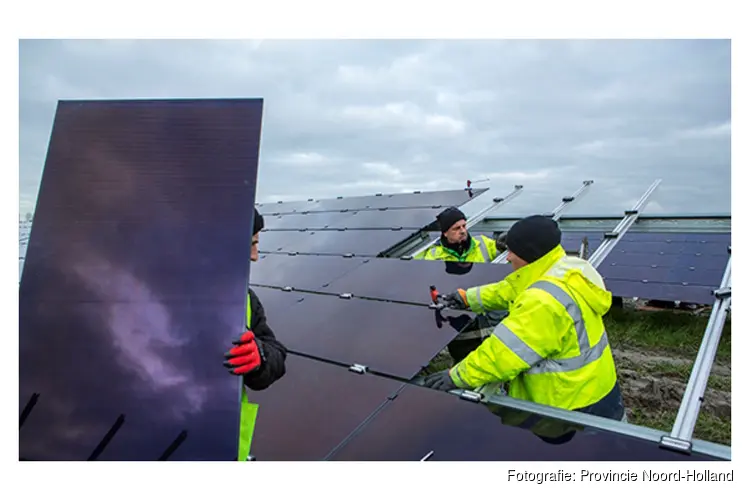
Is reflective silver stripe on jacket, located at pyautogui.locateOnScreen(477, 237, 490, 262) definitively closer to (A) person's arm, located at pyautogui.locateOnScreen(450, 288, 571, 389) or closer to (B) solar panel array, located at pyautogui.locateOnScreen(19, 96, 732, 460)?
(A) person's arm, located at pyautogui.locateOnScreen(450, 288, 571, 389)

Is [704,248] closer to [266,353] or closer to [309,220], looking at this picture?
[266,353]

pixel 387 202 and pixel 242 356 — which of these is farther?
pixel 387 202

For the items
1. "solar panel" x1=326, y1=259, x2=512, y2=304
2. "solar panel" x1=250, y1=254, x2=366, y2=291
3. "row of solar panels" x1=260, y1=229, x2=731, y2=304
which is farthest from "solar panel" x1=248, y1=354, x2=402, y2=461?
"row of solar panels" x1=260, y1=229, x2=731, y2=304

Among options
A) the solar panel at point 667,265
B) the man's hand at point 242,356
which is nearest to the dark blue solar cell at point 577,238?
the solar panel at point 667,265

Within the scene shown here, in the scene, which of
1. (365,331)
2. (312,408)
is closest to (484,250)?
(365,331)

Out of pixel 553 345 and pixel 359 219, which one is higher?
pixel 359 219
